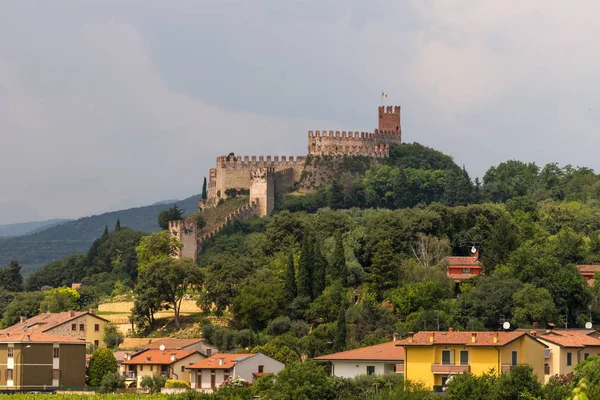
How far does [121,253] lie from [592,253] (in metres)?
39.7

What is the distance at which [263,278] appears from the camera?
83938 mm

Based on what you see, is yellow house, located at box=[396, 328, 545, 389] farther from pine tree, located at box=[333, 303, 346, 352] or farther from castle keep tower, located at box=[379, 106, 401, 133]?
castle keep tower, located at box=[379, 106, 401, 133]

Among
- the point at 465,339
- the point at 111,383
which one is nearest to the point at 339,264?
the point at 111,383

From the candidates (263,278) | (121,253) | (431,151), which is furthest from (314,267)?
(431,151)

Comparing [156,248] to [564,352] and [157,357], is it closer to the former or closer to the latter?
[157,357]

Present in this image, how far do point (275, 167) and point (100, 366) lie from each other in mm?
44165

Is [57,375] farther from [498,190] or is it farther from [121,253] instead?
[498,190]

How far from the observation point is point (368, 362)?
62.2 m

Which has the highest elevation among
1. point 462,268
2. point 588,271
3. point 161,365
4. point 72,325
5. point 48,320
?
point 462,268

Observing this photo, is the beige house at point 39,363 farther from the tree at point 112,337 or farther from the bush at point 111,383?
the tree at point 112,337

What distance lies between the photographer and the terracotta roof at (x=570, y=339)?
61.0 meters

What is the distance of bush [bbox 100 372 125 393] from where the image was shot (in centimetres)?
6856

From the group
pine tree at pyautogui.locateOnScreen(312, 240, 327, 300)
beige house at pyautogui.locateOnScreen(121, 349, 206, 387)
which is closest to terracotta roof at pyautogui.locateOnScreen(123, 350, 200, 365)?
beige house at pyautogui.locateOnScreen(121, 349, 206, 387)

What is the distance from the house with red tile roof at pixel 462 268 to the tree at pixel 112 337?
21409 millimetres
